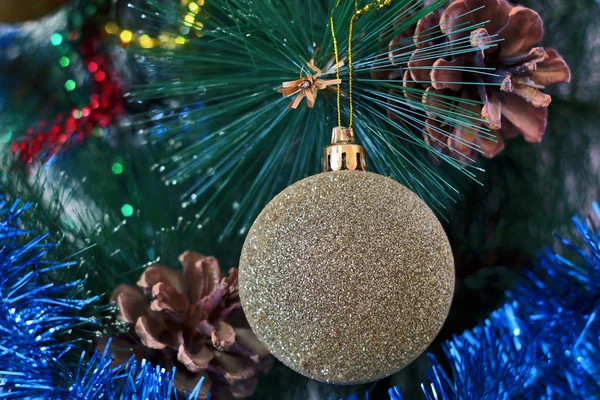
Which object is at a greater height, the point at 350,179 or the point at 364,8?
the point at 364,8

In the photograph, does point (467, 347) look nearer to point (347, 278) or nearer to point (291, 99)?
point (347, 278)

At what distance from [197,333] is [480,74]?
12.7 inches

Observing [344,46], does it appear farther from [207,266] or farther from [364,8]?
[207,266]

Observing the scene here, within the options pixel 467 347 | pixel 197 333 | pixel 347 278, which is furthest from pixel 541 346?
pixel 197 333

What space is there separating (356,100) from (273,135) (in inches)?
3.4

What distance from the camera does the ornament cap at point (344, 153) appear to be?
40 centimetres

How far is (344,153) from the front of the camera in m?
0.40

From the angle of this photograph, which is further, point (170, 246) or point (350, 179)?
point (170, 246)

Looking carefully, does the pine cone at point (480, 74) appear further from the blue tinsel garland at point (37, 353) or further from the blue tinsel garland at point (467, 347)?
the blue tinsel garland at point (37, 353)

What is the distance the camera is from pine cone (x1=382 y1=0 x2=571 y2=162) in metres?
0.40

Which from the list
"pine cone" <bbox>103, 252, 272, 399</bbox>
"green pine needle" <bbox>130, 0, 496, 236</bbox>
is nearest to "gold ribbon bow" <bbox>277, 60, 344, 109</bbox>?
"green pine needle" <bbox>130, 0, 496, 236</bbox>

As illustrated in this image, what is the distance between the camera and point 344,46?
43cm

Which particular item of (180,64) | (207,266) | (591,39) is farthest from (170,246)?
(591,39)

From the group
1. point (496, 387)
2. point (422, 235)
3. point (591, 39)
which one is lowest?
point (496, 387)
